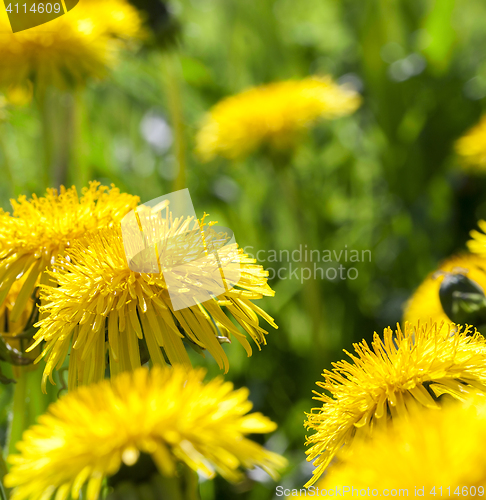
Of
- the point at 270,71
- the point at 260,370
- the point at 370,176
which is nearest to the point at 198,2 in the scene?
the point at 270,71

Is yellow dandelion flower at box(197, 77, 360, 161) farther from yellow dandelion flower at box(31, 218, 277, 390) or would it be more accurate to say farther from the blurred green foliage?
yellow dandelion flower at box(31, 218, 277, 390)

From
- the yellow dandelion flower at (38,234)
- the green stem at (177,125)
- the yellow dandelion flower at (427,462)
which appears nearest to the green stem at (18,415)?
the yellow dandelion flower at (38,234)

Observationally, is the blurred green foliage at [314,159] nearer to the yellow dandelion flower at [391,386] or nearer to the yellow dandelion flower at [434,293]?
the yellow dandelion flower at [434,293]

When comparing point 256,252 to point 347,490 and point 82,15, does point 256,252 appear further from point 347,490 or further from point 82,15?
point 347,490

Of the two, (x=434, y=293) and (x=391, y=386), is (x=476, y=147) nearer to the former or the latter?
(x=434, y=293)

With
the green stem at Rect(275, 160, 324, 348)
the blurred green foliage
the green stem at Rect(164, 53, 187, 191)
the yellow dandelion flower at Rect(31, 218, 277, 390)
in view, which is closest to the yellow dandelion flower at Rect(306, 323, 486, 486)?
the yellow dandelion flower at Rect(31, 218, 277, 390)

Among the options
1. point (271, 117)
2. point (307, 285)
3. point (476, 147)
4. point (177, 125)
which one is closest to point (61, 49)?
point (177, 125)
